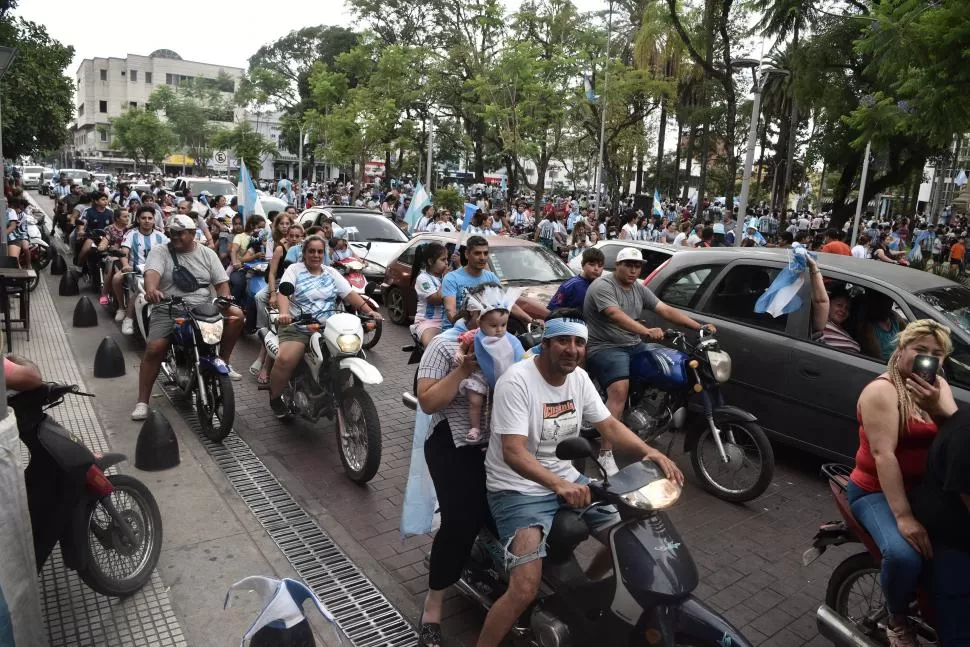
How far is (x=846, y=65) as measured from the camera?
19.8 m

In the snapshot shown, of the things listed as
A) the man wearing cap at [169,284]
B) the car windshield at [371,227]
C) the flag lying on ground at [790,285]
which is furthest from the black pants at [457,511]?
the car windshield at [371,227]

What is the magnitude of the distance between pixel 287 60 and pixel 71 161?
5067cm

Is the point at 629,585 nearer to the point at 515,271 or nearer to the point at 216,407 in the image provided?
the point at 216,407

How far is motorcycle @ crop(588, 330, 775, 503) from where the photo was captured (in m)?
5.57

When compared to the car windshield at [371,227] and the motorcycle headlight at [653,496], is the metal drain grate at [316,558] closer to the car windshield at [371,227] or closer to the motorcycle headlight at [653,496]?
the motorcycle headlight at [653,496]

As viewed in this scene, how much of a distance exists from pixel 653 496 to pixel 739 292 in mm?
4220

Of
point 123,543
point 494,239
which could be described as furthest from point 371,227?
point 123,543

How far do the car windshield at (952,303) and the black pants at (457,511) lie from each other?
3.93 m

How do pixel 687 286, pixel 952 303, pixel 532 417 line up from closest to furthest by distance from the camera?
pixel 532 417 < pixel 952 303 < pixel 687 286

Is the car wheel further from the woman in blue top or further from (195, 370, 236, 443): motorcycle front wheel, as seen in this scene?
(195, 370, 236, 443): motorcycle front wheel

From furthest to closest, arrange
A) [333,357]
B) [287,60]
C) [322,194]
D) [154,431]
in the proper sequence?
[287,60]
[322,194]
[333,357]
[154,431]

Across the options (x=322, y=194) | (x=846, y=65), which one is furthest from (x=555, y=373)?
(x=322, y=194)

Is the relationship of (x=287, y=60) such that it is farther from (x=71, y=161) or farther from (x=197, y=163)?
(x=71, y=161)

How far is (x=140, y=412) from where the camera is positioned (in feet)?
22.2
